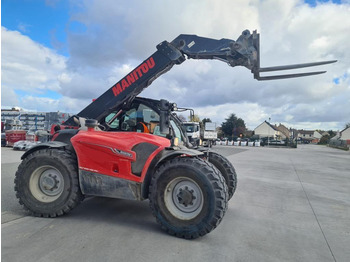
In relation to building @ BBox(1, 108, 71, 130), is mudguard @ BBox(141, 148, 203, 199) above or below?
below

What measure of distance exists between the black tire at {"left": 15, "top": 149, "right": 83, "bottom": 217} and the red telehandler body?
A: 2cm

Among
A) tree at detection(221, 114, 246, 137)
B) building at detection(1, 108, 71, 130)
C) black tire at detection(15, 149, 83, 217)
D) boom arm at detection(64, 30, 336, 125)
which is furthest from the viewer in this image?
tree at detection(221, 114, 246, 137)

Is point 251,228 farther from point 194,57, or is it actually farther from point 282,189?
point 282,189

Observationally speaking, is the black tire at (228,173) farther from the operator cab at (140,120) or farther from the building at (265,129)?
the building at (265,129)

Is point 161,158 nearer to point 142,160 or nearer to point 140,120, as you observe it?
point 142,160

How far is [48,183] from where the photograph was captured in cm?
437

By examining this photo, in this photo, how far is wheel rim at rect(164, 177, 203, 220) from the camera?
3.74m

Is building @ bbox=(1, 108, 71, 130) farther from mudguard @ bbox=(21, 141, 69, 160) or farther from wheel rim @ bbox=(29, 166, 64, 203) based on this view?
wheel rim @ bbox=(29, 166, 64, 203)

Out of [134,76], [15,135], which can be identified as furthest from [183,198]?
[15,135]

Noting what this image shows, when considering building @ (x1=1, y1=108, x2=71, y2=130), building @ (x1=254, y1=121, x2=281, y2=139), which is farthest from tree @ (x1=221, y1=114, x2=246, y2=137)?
building @ (x1=1, y1=108, x2=71, y2=130)

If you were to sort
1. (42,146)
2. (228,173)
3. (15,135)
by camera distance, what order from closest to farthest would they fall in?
1. (42,146)
2. (228,173)
3. (15,135)

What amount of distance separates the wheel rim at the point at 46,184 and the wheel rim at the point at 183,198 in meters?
1.92

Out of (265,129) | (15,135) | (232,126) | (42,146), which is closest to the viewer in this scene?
(42,146)

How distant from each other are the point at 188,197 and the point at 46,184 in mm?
2486
